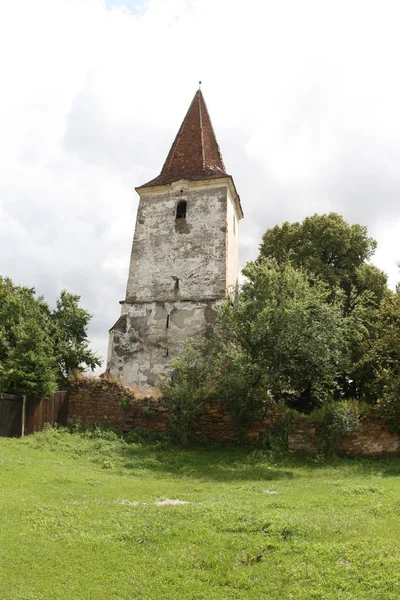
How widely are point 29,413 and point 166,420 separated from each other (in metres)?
4.31

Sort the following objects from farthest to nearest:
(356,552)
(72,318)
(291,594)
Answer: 1. (72,318)
2. (356,552)
3. (291,594)

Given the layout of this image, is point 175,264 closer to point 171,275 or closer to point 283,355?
point 171,275

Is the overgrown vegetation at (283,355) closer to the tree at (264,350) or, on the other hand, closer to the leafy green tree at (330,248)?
the tree at (264,350)

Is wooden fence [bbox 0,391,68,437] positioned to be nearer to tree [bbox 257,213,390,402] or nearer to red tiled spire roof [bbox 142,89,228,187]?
tree [bbox 257,213,390,402]

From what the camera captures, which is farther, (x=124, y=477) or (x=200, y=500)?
(x=124, y=477)

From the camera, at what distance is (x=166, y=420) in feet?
50.9

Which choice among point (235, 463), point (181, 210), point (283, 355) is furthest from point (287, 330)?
point (181, 210)

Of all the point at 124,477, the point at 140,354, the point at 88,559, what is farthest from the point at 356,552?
the point at 140,354

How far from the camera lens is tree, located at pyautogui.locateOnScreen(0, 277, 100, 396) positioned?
46.6 feet

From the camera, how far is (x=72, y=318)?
17656 millimetres

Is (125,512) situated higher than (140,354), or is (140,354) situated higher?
(140,354)

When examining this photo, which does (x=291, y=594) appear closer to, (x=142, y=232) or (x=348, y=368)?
(x=348, y=368)

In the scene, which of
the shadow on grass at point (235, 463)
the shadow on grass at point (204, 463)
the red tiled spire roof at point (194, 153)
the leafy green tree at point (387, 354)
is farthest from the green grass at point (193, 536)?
the red tiled spire roof at point (194, 153)

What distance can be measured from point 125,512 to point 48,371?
27.6 ft
